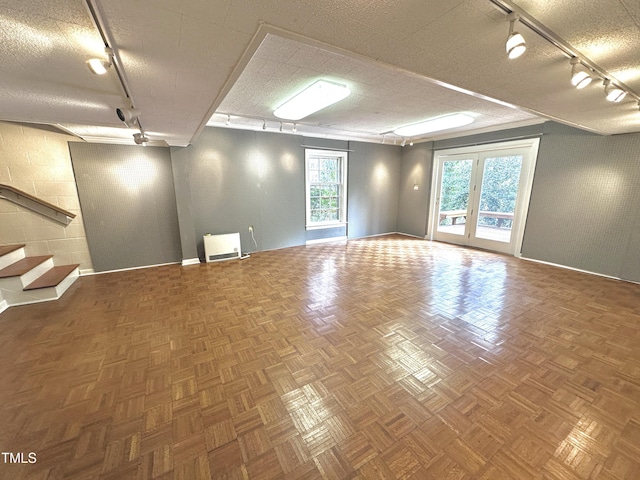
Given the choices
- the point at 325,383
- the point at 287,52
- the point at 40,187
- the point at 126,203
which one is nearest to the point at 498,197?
the point at 287,52

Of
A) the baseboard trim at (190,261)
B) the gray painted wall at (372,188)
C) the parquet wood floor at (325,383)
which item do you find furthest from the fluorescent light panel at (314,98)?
the baseboard trim at (190,261)

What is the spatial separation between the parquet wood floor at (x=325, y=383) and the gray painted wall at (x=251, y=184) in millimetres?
1781

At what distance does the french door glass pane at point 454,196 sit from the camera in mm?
5469

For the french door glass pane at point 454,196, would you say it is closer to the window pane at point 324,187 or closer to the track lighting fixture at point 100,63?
the window pane at point 324,187

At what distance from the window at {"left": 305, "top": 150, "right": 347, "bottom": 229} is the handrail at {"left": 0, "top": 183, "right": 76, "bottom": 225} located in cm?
409

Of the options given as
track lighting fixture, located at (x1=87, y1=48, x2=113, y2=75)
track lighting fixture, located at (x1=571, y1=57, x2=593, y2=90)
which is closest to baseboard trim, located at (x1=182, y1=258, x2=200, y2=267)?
track lighting fixture, located at (x1=87, y1=48, x2=113, y2=75)

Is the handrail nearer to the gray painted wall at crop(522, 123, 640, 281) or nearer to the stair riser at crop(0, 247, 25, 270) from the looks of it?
the stair riser at crop(0, 247, 25, 270)

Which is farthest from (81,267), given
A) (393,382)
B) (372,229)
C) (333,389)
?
(372,229)

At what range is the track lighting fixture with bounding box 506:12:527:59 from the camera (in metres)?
1.16

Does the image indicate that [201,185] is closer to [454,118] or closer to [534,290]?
[454,118]

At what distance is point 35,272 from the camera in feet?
10.6

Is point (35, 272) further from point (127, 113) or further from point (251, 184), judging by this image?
point (251, 184)

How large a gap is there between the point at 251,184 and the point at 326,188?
6.07 ft

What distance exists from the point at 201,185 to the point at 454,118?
14.7ft
